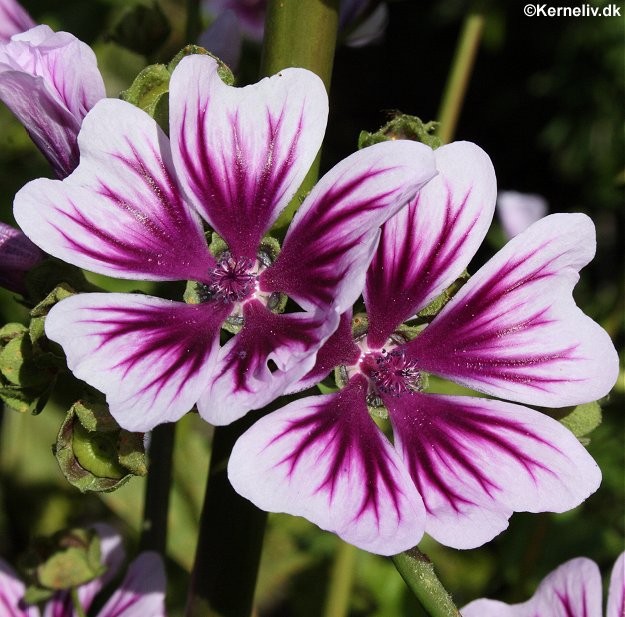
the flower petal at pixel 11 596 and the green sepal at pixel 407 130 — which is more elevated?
the green sepal at pixel 407 130

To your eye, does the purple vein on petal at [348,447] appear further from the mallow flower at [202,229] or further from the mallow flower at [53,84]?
the mallow flower at [53,84]

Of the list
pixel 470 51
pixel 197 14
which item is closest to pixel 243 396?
pixel 197 14

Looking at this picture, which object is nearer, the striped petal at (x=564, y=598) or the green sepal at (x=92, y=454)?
→ the green sepal at (x=92, y=454)

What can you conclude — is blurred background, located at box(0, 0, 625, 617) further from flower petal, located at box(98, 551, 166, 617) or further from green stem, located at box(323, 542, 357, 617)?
flower petal, located at box(98, 551, 166, 617)

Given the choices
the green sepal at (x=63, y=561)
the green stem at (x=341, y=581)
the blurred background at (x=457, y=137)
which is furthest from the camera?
the blurred background at (x=457, y=137)

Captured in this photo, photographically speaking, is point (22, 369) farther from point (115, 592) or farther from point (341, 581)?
point (341, 581)

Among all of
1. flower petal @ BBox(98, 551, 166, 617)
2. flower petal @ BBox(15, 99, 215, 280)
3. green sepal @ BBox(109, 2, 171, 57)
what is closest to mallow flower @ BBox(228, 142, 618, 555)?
flower petal @ BBox(15, 99, 215, 280)

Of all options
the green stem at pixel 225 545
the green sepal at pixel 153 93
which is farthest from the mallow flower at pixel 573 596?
the green sepal at pixel 153 93

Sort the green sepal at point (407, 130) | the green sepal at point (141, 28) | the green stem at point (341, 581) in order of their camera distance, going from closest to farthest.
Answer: the green sepal at point (407, 130), the green sepal at point (141, 28), the green stem at point (341, 581)
